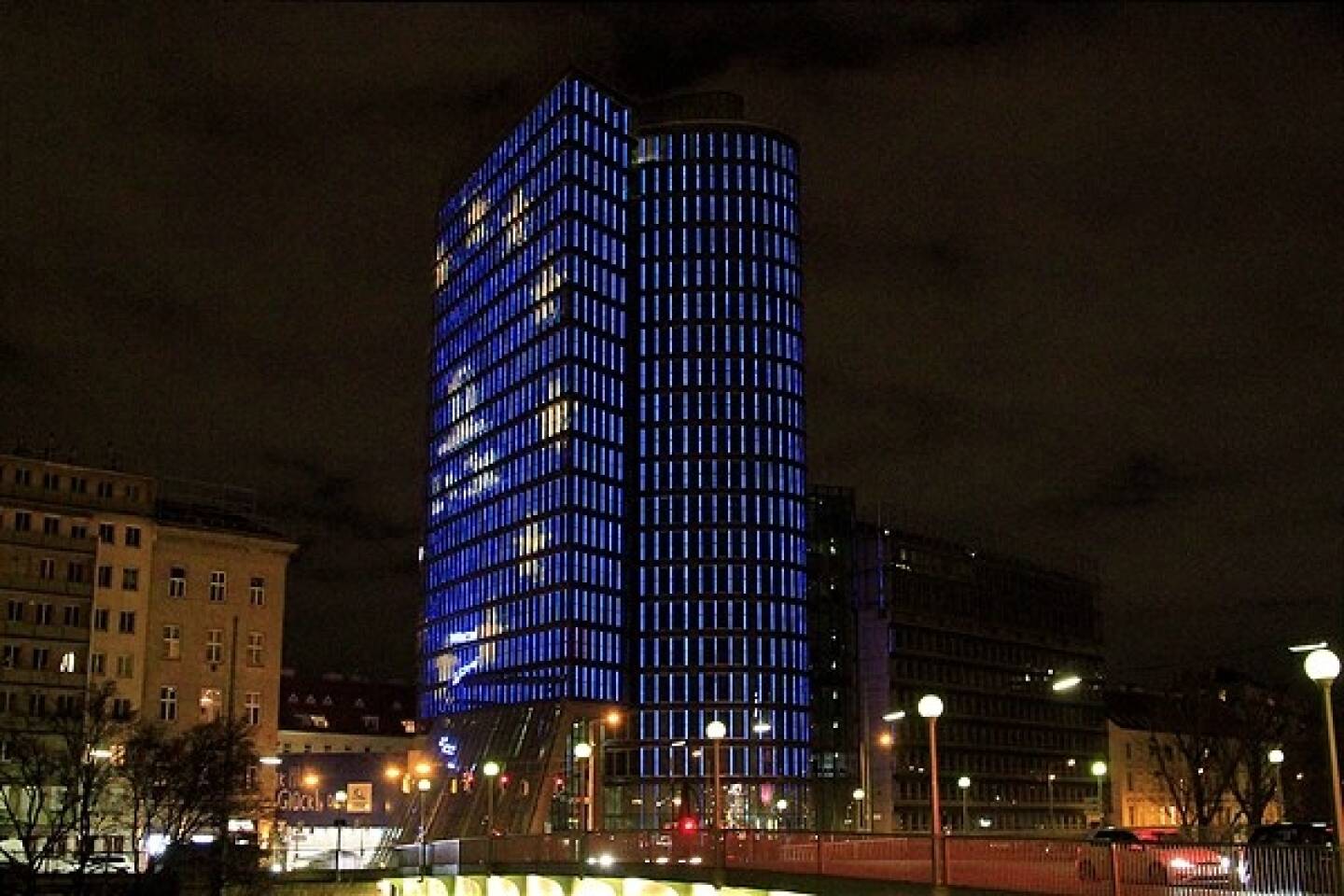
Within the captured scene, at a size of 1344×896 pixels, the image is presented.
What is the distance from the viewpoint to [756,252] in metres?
152

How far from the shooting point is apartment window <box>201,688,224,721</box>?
10594 cm

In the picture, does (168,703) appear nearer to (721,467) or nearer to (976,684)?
(721,467)

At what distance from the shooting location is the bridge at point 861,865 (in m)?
28.3

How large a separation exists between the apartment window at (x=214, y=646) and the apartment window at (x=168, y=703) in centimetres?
338

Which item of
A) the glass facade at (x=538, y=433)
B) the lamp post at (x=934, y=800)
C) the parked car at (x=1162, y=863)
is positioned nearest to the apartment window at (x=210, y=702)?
the glass facade at (x=538, y=433)

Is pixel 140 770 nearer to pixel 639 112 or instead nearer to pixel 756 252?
pixel 756 252

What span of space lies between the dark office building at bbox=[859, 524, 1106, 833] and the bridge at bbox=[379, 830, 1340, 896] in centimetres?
8755

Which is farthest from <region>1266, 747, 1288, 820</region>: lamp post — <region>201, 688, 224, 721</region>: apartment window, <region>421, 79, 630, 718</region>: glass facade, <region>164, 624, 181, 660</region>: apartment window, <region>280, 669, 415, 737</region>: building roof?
<region>280, 669, 415, 737</region>: building roof

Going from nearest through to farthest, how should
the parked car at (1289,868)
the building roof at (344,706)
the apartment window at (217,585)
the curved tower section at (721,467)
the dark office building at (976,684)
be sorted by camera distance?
the parked car at (1289,868)
the apartment window at (217,585)
the curved tower section at (721,467)
the dark office building at (976,684)
the building roof at (344,706)

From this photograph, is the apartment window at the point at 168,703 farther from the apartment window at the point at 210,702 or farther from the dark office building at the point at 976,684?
the dark office building at the point at 976,684

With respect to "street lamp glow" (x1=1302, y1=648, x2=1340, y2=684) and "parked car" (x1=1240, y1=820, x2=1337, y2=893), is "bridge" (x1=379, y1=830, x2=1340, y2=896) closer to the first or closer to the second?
"parked car" (x1=1240, y1=820, x2=1337, y2=893)

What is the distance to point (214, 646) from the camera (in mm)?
108250

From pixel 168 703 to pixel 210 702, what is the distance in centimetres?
279

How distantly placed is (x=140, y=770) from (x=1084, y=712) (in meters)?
126
